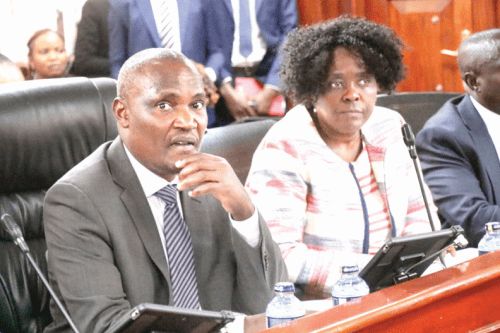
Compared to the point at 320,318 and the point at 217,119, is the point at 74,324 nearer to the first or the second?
the point at 320,318

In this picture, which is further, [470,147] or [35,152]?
[470,147]

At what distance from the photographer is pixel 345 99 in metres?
2.35

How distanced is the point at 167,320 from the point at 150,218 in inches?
23.9

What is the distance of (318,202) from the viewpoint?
7.45 feet

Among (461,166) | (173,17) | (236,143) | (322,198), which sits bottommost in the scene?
(461,166)

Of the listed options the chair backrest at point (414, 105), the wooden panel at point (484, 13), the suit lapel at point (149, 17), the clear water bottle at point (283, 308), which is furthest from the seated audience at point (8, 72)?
the wooden panel at point (484, 13)

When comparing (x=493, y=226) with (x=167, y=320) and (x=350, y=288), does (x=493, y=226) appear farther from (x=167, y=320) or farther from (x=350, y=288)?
(x=167, y=320)

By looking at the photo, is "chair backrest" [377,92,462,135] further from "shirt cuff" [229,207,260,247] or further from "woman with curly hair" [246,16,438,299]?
"shirt cuff" [229,207,260,247]

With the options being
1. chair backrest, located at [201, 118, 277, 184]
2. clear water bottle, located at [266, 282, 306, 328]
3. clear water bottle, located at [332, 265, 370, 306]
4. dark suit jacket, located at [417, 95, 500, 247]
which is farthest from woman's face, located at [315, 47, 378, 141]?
clear water bottle, located at [266, 282, 306, 328]

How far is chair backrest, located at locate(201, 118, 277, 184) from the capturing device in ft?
8.36

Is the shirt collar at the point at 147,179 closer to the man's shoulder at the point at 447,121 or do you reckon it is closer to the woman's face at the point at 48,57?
the man's shoulder at the point at 447,121

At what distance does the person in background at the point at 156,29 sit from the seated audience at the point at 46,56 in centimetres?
23

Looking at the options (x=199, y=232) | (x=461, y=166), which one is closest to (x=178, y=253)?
(x=199, y=232)

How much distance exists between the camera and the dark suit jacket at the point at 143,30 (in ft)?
12.0
